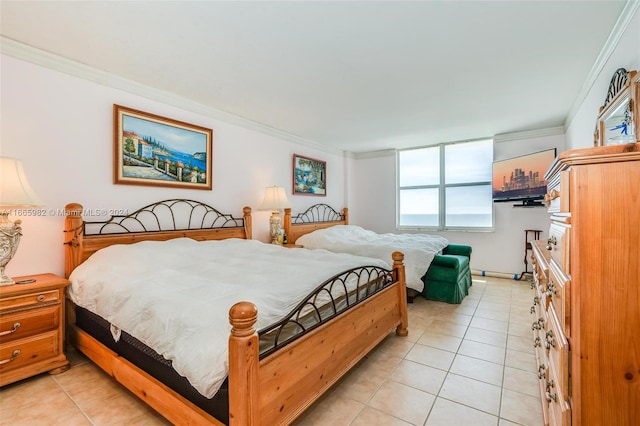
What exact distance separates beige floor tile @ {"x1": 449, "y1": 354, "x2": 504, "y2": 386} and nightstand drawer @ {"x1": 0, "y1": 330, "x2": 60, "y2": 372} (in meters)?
2.90

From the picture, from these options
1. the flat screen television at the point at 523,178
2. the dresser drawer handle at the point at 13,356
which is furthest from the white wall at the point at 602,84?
the dresser drawer handle at the point at 13,356

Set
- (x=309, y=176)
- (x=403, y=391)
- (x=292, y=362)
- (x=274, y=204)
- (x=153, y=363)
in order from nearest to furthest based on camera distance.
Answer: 1. (x=292, y=362)
2. (x=153, y=363)
3. (x=403, y=391)
4. (x=274, y=204)
5. (x=309, y=176)

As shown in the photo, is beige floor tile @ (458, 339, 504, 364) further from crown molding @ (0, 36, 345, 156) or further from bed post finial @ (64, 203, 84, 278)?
crown molding @ (0, 36, 345, 156)

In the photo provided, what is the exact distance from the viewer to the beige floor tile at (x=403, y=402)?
167 cm

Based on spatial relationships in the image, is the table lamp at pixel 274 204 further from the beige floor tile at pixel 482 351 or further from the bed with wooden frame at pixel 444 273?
the beige floor tile at pixel 482 351

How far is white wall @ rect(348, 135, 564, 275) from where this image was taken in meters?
4.59

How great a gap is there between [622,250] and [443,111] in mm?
3236

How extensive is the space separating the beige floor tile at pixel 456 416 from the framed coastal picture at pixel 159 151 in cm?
302

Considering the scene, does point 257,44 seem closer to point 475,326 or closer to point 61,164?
point 61,164

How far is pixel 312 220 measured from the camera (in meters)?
5.16

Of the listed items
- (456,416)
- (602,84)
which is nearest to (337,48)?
(602,84)

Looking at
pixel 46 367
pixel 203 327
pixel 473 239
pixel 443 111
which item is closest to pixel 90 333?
pixel 46 367

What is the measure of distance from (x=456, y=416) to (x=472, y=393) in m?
0.30

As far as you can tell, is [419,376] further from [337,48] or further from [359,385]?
[337,48]
